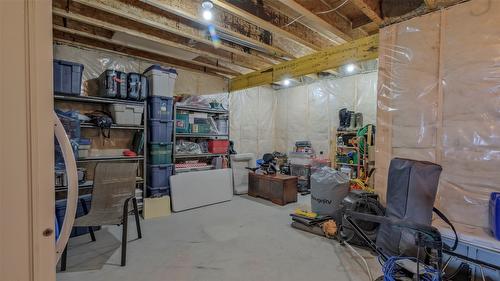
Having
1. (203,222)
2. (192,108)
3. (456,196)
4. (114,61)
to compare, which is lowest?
(203,222)

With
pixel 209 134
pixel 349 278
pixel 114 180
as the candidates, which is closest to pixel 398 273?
pixel 349 278

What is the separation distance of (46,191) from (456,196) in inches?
113

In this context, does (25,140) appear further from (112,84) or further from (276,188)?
(276,188)

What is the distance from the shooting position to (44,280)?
20.4 inches

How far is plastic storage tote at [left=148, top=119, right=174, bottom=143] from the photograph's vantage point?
3811mm

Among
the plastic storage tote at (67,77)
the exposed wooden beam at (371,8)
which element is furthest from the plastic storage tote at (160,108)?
the exposed wooden beam at (371,8)

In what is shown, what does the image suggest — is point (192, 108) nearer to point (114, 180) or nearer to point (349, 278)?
point (114, 180)

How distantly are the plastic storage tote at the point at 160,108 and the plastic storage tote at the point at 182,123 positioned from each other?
30 cm

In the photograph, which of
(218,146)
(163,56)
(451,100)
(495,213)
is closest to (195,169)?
(218,146)

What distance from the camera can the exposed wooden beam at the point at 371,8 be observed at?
7.66 feet

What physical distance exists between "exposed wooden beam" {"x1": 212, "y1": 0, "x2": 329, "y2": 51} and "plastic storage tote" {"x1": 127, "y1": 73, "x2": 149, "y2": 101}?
1.85 metres

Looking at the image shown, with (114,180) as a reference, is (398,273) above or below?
below

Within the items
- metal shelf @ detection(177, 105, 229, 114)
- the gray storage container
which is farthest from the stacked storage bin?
the gray storage container

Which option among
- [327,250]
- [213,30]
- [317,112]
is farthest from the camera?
[317,112]
